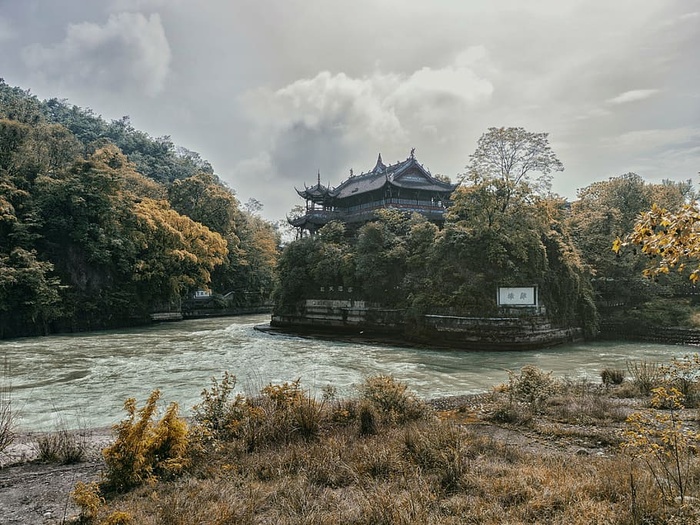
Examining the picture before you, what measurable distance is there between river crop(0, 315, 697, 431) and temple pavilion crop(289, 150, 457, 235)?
15412mm

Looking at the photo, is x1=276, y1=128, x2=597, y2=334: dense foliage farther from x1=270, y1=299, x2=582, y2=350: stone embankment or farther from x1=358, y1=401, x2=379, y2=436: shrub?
x1=358, y1=401, x2=379, y2=436: shrub

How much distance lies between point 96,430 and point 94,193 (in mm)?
27044

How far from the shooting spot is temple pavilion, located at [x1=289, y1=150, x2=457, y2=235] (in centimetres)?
→ 3497

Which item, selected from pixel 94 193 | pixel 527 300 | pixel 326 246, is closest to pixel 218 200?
pixel 94 193

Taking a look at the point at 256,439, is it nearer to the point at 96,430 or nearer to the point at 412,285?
the point at 96,430

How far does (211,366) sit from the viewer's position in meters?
15.8

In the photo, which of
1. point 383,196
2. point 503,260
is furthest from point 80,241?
point 503,260

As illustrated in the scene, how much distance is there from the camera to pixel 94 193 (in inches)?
1166

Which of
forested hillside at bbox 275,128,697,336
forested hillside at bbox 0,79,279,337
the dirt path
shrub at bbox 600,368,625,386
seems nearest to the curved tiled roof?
forested hillside at bbox 275,128,697,336

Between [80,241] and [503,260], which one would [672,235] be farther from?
[80,241]

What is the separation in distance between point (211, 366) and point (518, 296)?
14538 millimetres

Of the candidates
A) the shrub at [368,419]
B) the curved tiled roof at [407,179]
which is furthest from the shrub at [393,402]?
the curved tiled roof at [407,179]

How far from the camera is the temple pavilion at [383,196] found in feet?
115

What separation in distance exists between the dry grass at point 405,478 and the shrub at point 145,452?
194mm
